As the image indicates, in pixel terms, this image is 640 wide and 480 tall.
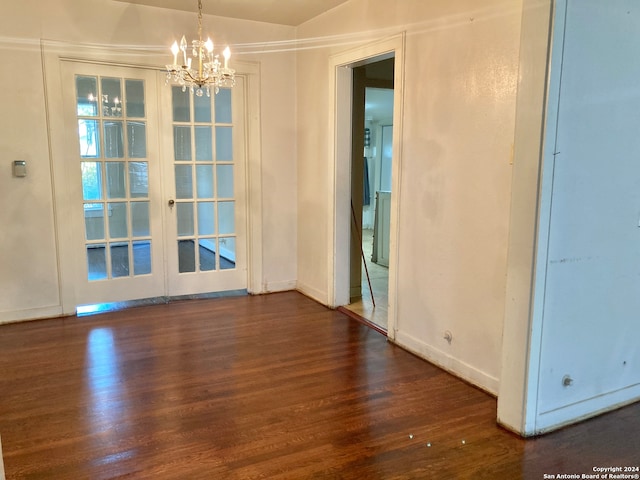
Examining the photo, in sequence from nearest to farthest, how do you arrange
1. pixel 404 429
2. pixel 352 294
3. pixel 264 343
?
pixel 404 429
pixel 264 343
pixel 352 294

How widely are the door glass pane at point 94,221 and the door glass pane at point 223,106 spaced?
1419 mm

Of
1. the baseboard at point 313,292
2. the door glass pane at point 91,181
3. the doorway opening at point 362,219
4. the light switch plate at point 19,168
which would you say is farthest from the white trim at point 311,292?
the light switch plate at point 19,168

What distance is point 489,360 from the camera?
9.59ft

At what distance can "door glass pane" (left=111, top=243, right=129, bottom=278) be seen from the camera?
15.2 feet

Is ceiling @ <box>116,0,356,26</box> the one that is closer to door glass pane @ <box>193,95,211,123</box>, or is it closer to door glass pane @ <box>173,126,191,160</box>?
door glass pane @ <box>193,95,211,123</box>

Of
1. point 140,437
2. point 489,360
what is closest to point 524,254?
point 489,360

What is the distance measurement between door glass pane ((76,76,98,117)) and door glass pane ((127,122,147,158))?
1.07 ft

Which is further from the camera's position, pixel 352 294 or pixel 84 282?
pixel 352 294

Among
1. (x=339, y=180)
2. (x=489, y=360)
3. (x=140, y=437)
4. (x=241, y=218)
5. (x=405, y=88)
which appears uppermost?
(x=405, y=88)

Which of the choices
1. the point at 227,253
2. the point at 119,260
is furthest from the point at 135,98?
the point at 227,253

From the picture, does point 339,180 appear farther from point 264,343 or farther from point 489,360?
point 489,360

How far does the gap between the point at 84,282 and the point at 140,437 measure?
2.50 metres

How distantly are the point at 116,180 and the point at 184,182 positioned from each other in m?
0.62

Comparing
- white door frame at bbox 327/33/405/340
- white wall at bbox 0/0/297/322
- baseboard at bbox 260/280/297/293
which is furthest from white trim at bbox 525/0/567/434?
white wall at bbox 0/0/297/322
